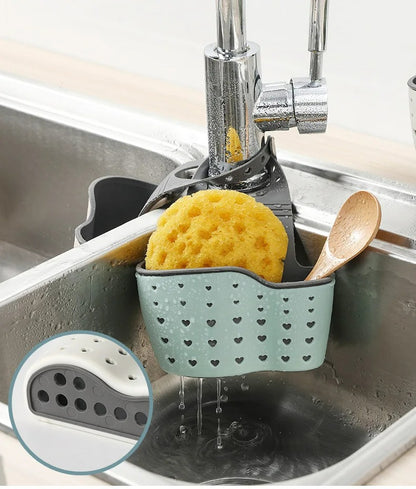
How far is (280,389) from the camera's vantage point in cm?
92

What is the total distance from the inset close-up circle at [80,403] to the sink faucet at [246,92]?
298 millimetres

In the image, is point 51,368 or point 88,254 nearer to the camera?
point 51,368

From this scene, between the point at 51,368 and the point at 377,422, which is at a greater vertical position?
the point at 51,368

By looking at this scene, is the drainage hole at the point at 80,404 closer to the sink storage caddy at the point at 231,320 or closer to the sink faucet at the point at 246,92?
the sink storage caddy at the point at 231,320

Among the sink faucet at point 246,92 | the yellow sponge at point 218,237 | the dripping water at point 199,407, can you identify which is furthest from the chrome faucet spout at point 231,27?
the dripping water at point 199,407

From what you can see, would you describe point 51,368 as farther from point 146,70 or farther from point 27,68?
point 146,70

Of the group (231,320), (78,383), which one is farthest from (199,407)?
(78,383)

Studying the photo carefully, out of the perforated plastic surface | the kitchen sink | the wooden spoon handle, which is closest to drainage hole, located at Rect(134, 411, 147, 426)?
the perforated plastic surface

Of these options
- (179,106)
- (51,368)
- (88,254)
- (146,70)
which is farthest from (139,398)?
(146,70)

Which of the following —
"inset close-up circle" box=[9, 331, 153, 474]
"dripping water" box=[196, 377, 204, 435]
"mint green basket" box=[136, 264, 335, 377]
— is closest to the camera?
"inset close-up circle" box=[9, 331, 153, 474]

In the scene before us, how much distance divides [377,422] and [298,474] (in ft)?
0.31

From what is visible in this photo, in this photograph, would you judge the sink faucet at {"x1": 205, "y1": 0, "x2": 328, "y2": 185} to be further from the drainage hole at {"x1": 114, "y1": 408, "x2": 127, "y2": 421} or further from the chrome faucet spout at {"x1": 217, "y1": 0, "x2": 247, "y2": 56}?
the drainage hole at {"x1": 114, "y1": 408, "x2": 127, "y2": 421}

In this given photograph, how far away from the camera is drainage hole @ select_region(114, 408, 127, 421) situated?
24.4 inches

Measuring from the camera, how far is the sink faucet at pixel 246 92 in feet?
2.79
